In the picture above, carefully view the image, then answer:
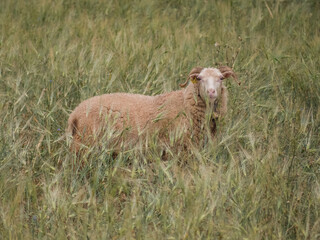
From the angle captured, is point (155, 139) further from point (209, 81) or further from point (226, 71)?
point (226, 71)

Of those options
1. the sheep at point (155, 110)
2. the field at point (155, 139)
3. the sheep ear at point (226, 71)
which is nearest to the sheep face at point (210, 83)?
the sheep at point (155, 110)

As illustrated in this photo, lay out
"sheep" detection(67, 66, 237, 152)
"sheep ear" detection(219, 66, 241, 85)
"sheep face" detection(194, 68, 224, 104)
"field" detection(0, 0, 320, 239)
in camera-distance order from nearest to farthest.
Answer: "field" detection(0, 0, 320, 239), "sheep face" detection(194, 68, 224, 104), "sheep" detection(67, 66, 237, 152), "sheep ear" detection(219, 66, 241, 85)

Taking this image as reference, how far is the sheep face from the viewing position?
174 inches

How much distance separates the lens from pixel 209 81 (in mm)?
4492

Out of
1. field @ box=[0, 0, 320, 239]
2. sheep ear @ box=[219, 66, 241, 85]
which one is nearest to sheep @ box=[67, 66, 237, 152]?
sheep ear @ box=[219, 66, 241, 85]

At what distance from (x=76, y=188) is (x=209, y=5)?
4399 millimetres

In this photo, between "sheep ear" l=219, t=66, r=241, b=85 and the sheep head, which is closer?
the sheep head

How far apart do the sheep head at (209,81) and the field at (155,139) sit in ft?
0.80

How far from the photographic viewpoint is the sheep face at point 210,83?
14.5 feet

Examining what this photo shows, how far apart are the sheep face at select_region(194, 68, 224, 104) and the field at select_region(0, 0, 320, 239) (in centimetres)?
23

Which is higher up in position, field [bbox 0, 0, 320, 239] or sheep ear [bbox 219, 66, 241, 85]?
sheep ear [bbox 219, 66, 241, 85]

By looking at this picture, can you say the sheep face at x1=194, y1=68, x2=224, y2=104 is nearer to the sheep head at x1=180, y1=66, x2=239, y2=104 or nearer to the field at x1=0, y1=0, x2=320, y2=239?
the sheep head at x1=180, y1=66, x2=239, y2=104

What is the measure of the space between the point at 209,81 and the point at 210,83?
0.02m

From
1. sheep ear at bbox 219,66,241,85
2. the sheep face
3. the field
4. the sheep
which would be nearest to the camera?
the field
